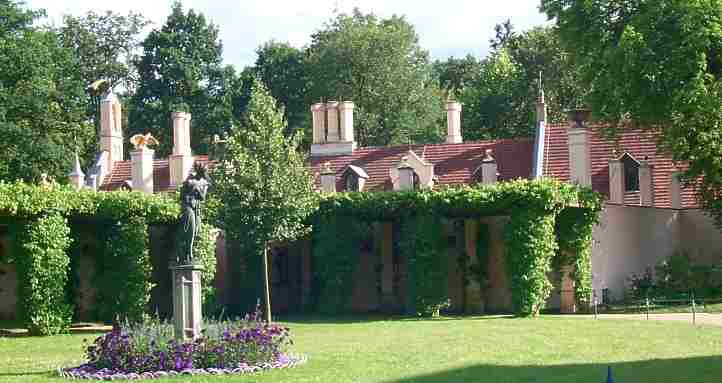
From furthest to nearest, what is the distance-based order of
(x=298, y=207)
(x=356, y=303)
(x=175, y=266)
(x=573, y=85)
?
1. (x=573, y=85)
2. (x=356, y=303)
3. (x=298, y=207)
4. (x=175, y=266)

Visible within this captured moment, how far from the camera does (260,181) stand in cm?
3556

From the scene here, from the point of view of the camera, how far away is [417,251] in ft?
123

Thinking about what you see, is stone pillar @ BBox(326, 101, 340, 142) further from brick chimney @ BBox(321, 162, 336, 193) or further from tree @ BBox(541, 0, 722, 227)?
tree @ BBox(541, 0, 722, 227)

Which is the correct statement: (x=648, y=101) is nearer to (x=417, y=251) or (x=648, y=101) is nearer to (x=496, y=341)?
(x=417, y=251)

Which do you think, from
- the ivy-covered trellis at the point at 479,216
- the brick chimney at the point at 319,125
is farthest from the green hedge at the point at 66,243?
the brick chimney at the point at 319,125

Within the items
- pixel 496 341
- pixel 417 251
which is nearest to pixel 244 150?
pixel 417 251

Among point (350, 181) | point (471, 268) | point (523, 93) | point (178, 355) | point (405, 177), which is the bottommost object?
point (178, 355)

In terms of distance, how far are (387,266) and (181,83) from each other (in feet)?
90.0

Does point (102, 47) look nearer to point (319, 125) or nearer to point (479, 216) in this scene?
point (319, 125)

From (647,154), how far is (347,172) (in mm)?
11695

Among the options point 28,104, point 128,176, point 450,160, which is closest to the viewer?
point 450,160

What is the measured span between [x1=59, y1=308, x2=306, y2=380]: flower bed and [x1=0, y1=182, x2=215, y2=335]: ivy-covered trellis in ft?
40.3

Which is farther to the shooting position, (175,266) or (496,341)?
(496,341)

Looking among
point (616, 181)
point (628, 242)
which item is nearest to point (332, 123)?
point (616, 181)
